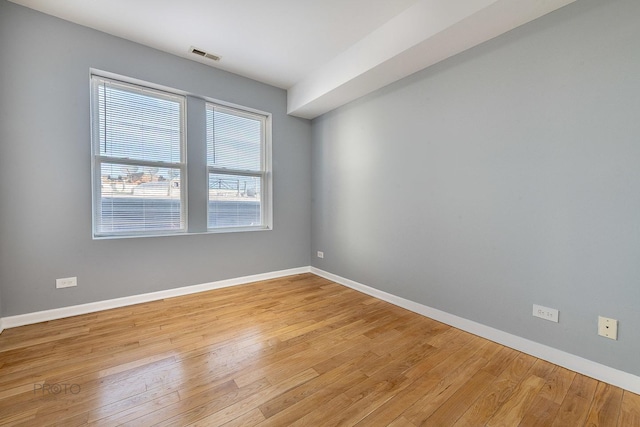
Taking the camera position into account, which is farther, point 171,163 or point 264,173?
point 264,173

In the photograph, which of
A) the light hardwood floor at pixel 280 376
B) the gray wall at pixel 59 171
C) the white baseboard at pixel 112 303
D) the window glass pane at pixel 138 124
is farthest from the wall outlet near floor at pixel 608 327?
the window glass pane at pixel 138 124

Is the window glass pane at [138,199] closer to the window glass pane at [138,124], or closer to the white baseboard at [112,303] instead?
the window glass pane at [138,124]

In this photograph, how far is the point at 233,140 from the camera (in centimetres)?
369

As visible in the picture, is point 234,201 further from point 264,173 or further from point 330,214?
point 330,214

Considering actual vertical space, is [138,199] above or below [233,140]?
below

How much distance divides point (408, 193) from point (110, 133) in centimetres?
338

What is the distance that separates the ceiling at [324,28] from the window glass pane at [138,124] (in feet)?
1.92

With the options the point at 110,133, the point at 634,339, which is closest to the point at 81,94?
the point at 110,133

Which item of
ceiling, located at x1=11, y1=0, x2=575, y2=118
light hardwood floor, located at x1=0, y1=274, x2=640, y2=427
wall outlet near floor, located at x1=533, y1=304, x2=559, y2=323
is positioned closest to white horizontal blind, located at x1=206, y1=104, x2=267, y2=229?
ceiling, located at x1=11, y1=0, x2=575, y2=118

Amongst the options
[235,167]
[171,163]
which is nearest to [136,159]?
[171,163]

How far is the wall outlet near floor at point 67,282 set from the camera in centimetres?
254

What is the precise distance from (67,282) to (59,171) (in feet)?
3.65

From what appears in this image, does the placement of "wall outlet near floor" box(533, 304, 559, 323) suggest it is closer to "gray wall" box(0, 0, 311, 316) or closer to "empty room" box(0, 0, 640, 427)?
"empty room" box(0, 0, 640, 427)

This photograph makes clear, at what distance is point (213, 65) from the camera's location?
3.33 metres
